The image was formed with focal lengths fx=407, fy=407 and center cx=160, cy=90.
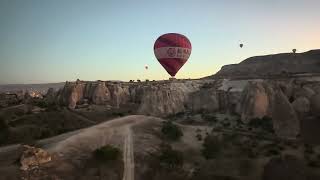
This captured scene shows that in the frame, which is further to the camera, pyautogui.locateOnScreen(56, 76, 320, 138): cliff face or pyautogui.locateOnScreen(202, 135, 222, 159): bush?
pyautogui.locateOnScreen(56, 76, 320, 138): cliff face

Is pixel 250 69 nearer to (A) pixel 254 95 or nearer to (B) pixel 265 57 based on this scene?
(B) pixel 265 57

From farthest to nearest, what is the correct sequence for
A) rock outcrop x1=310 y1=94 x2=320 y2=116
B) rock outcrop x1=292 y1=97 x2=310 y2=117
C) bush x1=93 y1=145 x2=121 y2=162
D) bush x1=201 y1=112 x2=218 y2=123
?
1. bush x1=201 y1=112 x2=218 y2=123
2. rock outcrop x1=310 y1=94 x2=320 y2=116
3. rock outcrop x1=292 y1=97 x2=310 y2=117
4. bush x1=93 y1=145 x2=121 y2=162

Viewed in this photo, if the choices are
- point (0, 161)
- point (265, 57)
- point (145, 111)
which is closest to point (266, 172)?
point (0, 161)

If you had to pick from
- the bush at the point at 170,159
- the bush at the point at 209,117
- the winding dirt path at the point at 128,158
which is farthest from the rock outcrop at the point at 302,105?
the winding dirt path at the point at 128,158

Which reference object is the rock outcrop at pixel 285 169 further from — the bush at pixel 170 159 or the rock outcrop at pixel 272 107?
the rock outcrop at pixel 272 107

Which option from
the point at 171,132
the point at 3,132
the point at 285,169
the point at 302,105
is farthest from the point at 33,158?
the point at 302,105

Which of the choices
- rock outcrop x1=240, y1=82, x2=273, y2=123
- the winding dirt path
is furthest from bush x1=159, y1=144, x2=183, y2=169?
rock outcrop x1=240, y1=82, x2=273, y2=123

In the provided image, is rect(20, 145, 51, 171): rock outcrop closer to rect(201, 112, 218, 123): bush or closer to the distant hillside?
rect(201, 112, 218, 123): bush
